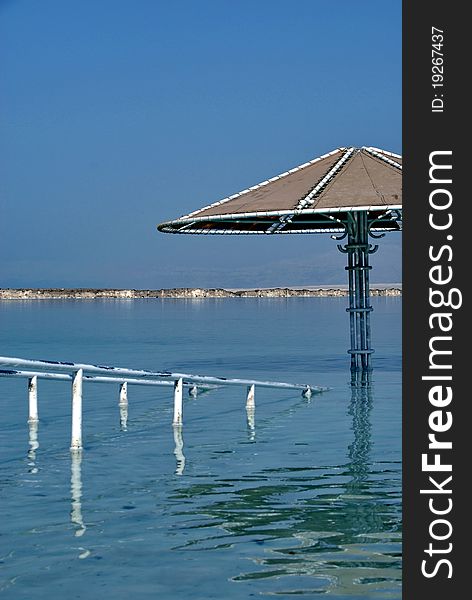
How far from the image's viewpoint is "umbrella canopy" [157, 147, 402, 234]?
70.0 feet

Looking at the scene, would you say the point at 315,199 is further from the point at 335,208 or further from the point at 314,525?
the point at 314,525

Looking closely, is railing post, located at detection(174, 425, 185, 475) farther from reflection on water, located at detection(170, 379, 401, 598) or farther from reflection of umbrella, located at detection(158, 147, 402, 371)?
reflection of umbrella, located at detection(158, 147, 402, 371)

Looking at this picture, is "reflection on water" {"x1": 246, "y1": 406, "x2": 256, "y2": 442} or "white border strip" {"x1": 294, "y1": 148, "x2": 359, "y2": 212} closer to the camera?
"reflection on water" {"x1": 246, "y1": 406, "x2": 256, "y2": 442}

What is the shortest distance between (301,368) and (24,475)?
23.3 m

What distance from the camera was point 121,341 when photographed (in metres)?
53.5

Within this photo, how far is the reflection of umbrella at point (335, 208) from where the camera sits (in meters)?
21.4

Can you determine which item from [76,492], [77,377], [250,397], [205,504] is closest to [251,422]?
[250,397]

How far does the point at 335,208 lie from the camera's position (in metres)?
21.2

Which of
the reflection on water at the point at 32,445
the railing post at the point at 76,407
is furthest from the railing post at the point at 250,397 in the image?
the railing post at the point at 76,407

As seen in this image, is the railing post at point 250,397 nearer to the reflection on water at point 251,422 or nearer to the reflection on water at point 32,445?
the reflection on water at point 251,422

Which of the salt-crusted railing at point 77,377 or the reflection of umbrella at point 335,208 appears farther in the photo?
the reflection of umbrella at point 335,208

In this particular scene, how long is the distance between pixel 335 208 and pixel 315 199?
0.74 meters


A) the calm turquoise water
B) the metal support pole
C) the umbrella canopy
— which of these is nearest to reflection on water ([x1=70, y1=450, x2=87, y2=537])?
the calm turquoise water

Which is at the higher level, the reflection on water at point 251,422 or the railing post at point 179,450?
the railing post at point 179,450
